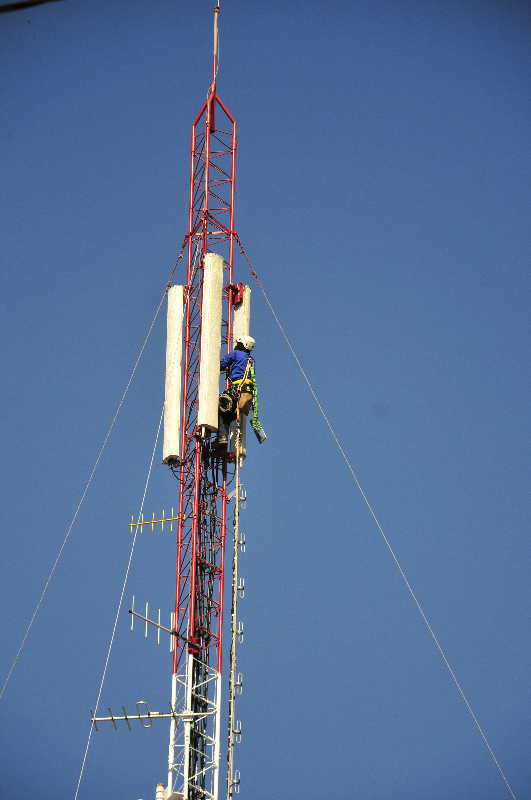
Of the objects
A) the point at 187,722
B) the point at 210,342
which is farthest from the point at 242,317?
the point at 187,722

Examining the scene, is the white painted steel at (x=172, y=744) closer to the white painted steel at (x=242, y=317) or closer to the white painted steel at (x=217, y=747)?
the white painted steel at (x=217, y=747)

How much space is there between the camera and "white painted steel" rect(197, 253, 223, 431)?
143 ft

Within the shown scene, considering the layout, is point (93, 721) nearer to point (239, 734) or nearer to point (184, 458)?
point (239, 734)

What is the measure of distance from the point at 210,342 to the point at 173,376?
1.92 m

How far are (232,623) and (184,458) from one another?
599 cm

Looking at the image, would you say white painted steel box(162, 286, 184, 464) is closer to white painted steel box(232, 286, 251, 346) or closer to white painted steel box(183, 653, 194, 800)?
white painted steel box(232, 286, 251, 346)

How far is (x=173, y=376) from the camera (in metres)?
45.2

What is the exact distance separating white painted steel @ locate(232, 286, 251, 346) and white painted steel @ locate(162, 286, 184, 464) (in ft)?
7.64

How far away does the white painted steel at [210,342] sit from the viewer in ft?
143

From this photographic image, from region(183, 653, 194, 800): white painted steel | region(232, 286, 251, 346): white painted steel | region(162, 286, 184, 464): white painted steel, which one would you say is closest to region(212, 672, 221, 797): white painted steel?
region(183, 653, 194, 800): white painted steel

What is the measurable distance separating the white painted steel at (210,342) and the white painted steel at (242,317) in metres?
1.92

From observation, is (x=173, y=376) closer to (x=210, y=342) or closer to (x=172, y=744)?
(x=210, y=342)

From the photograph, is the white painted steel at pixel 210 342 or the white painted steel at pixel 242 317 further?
the white painted steel at pixel 242 317

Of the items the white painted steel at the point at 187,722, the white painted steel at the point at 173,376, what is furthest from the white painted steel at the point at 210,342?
the white painted steel at the point at 187,722
